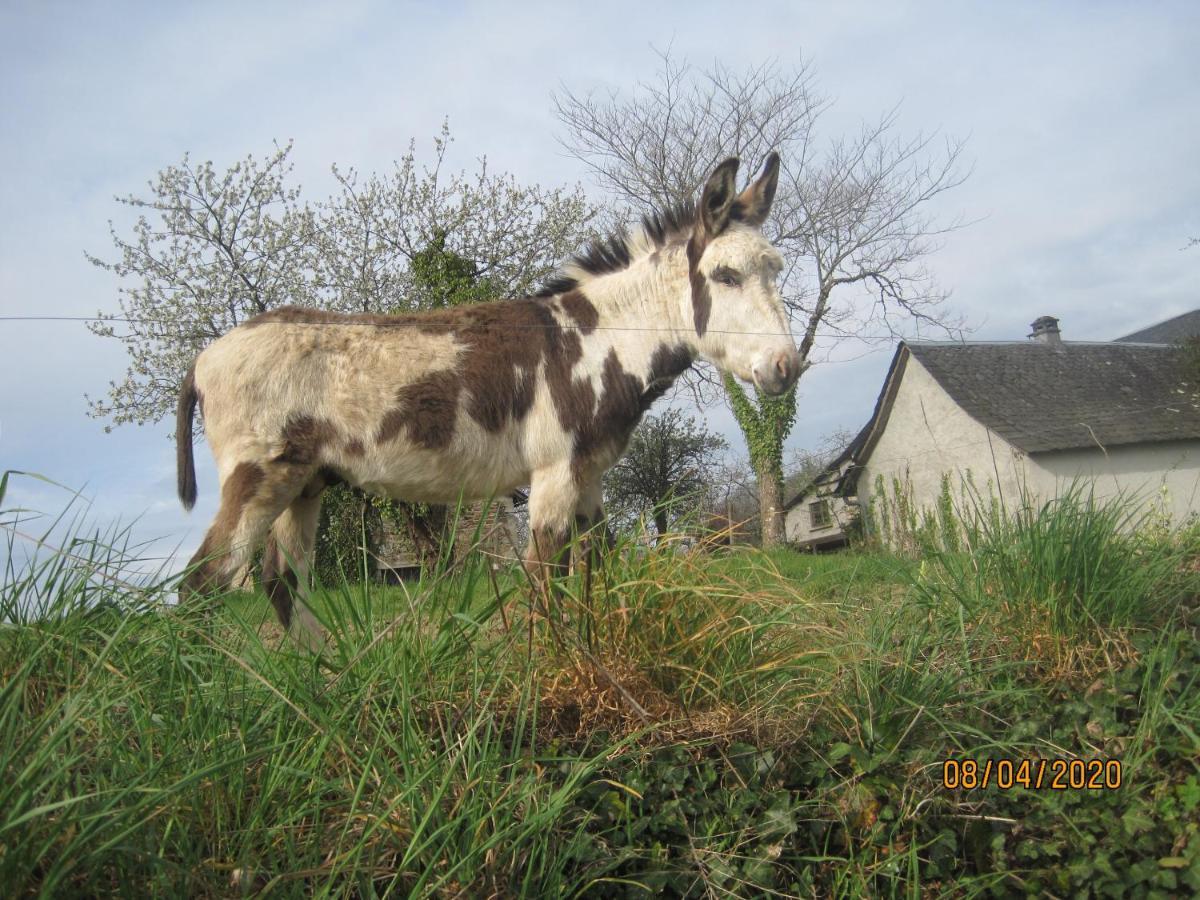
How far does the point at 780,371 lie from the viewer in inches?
181

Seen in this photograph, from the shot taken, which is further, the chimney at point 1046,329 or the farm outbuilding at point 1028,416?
the chimney at point 1046,329

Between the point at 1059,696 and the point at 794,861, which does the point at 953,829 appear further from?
the point at 1059,696

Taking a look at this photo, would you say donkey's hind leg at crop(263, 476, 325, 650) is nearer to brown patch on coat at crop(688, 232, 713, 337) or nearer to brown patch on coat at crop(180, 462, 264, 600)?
brown patch on coat at crop(180, 462, 264, 600)

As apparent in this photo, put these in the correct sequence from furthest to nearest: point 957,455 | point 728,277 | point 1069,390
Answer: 1. point 1069,390
2. point 957,455
3. point 728,277

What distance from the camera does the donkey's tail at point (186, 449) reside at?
15.5 ft

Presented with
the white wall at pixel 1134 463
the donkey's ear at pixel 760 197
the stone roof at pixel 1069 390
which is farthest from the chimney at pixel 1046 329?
the donkey's ear at pixel 760 197

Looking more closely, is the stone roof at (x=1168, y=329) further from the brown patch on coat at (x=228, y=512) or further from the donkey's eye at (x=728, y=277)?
the brown patch on coat at (x=228, y=512)

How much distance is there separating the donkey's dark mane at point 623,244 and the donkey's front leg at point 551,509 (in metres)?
1.49

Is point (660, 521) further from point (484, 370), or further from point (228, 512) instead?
point (228, 512)

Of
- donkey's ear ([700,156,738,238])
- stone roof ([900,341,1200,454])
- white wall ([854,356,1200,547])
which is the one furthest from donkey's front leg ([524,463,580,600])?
stone roof ([900,341,1200,454])

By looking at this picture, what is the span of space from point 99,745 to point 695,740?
1.72 metres

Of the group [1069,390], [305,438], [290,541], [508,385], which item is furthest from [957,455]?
[305,438]

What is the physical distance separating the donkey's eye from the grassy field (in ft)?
6.36

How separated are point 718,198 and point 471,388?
6.35ft
